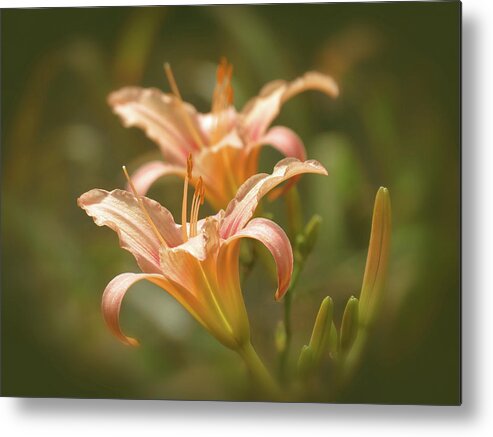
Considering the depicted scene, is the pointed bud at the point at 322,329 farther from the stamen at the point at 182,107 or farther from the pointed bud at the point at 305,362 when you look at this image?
the stamen at the point at 182,107

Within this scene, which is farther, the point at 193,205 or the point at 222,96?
Answer: the point at 222,96

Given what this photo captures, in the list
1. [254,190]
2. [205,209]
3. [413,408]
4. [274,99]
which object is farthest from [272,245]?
[413,408]

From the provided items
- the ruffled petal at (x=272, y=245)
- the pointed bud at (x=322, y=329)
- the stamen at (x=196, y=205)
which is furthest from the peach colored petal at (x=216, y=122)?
the pointed bud at (x=322, y=329)

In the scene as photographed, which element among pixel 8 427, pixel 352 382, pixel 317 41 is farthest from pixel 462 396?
A: pixel 8 427

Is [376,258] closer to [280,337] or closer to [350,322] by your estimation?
[350,322]

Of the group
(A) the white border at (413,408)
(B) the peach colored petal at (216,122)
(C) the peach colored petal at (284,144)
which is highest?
(B) the peach colored petal at (216,122)

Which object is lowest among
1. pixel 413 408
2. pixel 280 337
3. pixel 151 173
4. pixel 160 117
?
pixel 413 408
